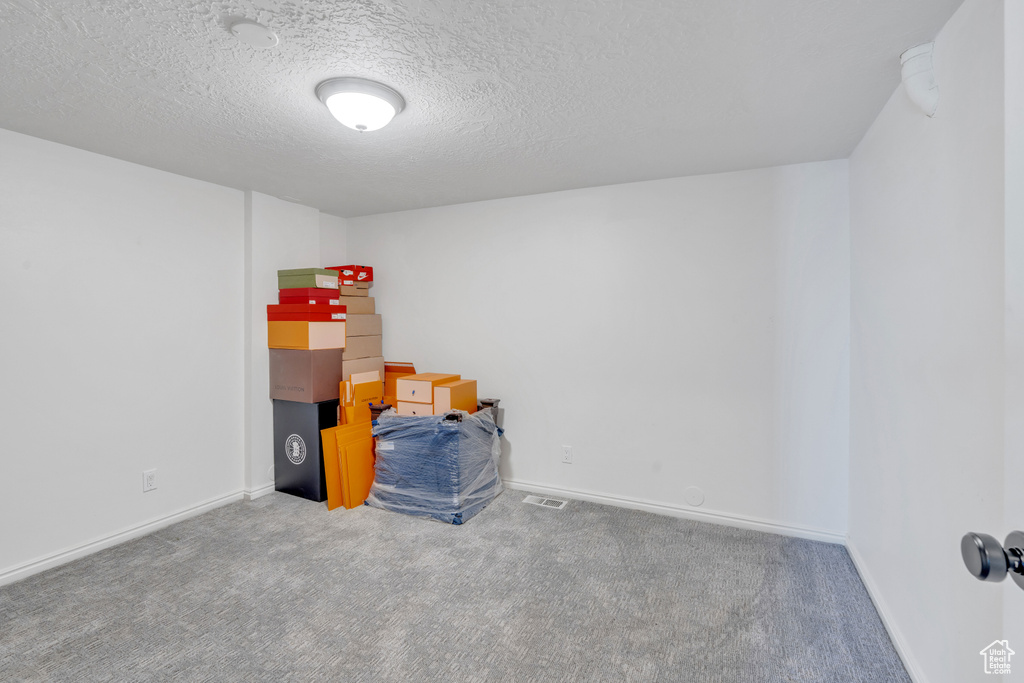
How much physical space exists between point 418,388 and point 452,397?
28 centimetres

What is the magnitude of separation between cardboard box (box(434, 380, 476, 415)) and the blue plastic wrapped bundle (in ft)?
0.50

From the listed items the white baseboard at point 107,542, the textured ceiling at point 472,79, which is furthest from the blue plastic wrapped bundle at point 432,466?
the textured ceiling at point 472,79

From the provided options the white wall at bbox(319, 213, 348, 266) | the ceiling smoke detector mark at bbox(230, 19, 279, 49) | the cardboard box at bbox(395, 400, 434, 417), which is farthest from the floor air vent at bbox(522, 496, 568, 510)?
the ceiling smoke detector mark at bbox(230, 19, 279, 49)

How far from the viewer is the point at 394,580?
7.43 feet

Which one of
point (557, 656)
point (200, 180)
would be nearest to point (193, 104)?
point (200, 180)

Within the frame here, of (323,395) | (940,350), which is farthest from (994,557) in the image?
(323,395)

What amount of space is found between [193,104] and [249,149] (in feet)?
1.68

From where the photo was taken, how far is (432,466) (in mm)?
2932

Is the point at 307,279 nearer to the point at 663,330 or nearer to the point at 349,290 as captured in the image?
the point at 349,290

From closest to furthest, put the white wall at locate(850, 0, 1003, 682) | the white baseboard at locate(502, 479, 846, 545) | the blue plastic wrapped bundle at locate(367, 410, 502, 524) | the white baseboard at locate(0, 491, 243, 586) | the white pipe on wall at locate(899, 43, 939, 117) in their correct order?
the white wall at locate(850, 0, 1003, 682), the white pipe on wall at locate(899, 43, 939, 117), the white baseboard at locate(0, 491, 243, 586), the white baseboard at locate(502, 479, 846, 545), the blue plastic wrapped bundle at locate(367, 410, 502, 524)

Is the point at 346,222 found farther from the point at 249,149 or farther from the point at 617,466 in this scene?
the point at 617,466

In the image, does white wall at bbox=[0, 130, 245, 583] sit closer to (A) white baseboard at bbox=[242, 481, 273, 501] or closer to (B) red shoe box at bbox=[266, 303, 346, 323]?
(A) white baseboard at bbox=[242, 481, 273, 501]

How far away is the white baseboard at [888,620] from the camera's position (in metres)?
1.61

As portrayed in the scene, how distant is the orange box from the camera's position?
121 inches
